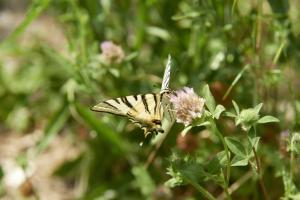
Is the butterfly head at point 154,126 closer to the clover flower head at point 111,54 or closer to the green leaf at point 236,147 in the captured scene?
the green leaf at point 236,147

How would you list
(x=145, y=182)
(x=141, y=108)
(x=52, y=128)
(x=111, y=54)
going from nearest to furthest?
1. (x=141, y=108)
2. (x=111, y=54)
3. (x=145, y=182)
4. (x=52, y=128)

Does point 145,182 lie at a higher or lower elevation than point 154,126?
lower

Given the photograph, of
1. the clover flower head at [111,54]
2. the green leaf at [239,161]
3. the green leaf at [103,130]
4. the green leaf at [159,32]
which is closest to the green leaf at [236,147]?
the green leaf at [239,161]

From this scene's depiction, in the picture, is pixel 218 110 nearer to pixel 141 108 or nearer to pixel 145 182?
pixel 141 108

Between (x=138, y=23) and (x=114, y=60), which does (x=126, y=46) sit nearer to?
(x=138, y=23)

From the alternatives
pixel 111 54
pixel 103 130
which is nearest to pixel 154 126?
pixel 111 54

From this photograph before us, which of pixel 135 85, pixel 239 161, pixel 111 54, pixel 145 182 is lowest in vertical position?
pixel 145 182
